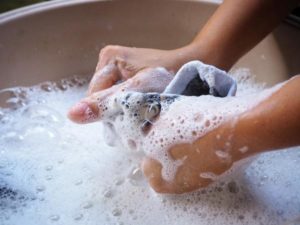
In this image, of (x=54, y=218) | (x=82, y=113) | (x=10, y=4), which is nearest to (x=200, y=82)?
(x=82, y=113)

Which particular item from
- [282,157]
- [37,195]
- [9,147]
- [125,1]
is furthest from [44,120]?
[282,157]

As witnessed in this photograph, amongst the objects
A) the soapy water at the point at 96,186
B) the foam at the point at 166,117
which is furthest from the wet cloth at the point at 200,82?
the soapy water at the point at 96,186

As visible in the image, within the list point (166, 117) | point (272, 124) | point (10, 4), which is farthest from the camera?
point (10, 4)

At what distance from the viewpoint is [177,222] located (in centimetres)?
71

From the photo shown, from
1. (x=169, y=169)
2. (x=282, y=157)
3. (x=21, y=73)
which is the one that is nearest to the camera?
(x=169, y=169)

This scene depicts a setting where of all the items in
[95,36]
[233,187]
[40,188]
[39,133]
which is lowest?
[233,187]

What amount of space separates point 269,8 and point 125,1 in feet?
1.03

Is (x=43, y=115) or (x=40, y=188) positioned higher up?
(x=43, y=115)

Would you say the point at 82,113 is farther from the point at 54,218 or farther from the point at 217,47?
the point at 217,47

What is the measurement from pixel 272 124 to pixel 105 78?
331 mm

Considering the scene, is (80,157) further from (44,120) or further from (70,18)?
(70,18)

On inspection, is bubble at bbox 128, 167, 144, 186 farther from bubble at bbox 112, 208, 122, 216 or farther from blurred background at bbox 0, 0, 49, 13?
blurred background at bbox 0, 0, 49, 13

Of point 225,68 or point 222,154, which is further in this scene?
point 225,68

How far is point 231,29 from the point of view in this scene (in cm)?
83
